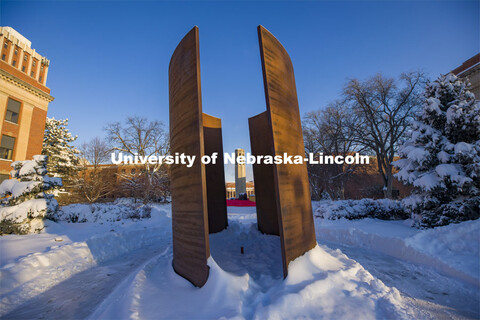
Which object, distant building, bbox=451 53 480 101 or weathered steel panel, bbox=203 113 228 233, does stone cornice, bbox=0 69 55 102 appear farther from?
distant building, bbox=451 53 480 101

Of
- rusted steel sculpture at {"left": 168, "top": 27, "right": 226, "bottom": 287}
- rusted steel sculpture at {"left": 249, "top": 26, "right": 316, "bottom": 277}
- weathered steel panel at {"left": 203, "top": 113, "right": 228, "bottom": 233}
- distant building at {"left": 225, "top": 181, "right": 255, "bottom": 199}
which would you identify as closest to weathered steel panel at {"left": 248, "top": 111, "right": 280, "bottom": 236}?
weathered steel panel at {"left": 203, "top": 113, "right": 228, "bottom": 233}

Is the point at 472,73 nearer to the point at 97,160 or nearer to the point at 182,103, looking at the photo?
the point at 182,103

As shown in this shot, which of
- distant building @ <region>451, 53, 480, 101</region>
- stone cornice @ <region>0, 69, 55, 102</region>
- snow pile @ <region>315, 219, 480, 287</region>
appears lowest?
snow pile @ <region>315, 219, 480, 287</region>

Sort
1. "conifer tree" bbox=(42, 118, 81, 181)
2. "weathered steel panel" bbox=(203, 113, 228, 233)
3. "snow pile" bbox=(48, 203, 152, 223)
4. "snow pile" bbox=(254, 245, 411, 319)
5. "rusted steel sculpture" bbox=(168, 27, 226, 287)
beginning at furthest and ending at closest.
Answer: "conifer tree" bbox=(42, 118, 81, 181)
"snow pile" bbox=(48, 203, 152, 223)
"weathered steel panel" bbox=(203, 113, 228, 233)
"rusted steel sculpture" bbox=(168, 27, 226, 287)
"snow pile" bbox=(254, 245, 411, 319)

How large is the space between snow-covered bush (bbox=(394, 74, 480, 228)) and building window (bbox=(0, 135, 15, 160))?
90.7 feet

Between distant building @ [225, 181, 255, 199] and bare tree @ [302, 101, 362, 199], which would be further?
distant building @ [225, 181, 255, 199]

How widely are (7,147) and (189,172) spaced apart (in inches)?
947

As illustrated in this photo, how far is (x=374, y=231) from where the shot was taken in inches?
272

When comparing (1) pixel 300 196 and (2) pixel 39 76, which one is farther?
(2) pixel 39 76

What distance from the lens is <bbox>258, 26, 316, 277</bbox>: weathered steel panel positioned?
3.15m

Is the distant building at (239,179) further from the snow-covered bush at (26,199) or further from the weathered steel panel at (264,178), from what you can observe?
the weathered steel panel at (264,178)

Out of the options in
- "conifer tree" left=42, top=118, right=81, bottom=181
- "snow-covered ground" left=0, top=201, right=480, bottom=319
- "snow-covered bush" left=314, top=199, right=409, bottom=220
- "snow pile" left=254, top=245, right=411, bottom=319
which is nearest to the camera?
"snow pile" left=254, top=245, right=411, bottom=319

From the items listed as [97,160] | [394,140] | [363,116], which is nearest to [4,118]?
[97,160]

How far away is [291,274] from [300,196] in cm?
130
